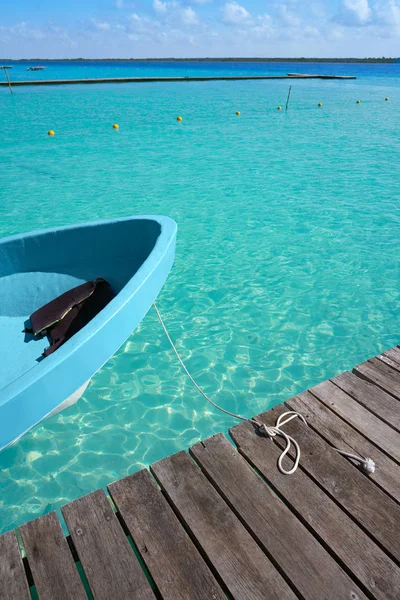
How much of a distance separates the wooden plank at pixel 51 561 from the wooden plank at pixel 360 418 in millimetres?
1705

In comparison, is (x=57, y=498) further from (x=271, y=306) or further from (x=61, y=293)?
(x=271, y=306)

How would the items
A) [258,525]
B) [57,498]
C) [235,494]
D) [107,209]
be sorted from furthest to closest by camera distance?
1. [107,209]
2. [57,498]
3. [235,494]
4. [258,525]

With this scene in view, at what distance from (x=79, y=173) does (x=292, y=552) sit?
933cm

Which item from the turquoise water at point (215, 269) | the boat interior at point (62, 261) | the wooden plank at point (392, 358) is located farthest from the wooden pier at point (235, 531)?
the boat interior at point (62, 261)

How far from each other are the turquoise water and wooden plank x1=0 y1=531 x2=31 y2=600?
2.72 feet

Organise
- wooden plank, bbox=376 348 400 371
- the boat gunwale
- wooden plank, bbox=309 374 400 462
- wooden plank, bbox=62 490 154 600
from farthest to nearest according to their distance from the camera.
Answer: wooden plank, bbox=376 348 400 371
wooden plank, bbox=309 374 400 462
the boat gunwale
wooden plank, bbox=62 490 154 600

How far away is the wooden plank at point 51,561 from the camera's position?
1767 millimetres

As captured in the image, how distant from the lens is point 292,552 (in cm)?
188

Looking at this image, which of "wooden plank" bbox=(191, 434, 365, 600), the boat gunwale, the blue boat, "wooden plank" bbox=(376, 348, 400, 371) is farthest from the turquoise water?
the boat gunwale

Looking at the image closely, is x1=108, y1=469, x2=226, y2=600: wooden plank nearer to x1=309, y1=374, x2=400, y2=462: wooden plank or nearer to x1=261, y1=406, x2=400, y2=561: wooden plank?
x1=261, y1=406, x2=400, y2=561: wooden plank

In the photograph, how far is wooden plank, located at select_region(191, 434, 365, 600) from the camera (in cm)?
177

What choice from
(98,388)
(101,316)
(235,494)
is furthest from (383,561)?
(98,388)

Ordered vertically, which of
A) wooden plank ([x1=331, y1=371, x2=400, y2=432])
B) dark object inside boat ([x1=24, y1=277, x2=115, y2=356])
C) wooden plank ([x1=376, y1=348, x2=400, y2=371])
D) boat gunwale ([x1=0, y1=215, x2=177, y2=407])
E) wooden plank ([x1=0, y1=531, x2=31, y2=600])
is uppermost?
boat gunwale ([x1=0, y1=215, x2=177, y2=407])

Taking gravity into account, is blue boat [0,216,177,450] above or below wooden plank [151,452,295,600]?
above
